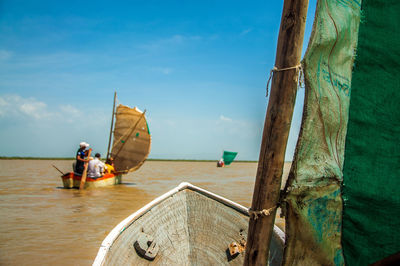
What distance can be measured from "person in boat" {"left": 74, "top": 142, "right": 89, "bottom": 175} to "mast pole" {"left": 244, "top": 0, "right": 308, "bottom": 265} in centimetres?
1069

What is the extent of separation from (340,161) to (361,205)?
0.24 m

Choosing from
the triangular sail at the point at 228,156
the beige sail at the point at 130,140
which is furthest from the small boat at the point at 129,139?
the triangular sail at the point at 228,156

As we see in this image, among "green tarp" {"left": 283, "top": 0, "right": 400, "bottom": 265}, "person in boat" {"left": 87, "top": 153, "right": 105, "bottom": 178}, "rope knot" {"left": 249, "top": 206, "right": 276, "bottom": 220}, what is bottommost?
"person in boat" {"left": 87, "top": 153, "right": 105, "bottom": 178}

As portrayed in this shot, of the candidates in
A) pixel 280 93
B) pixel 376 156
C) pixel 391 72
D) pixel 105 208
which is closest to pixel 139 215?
pixel 280 93

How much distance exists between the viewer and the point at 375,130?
67.1 inches

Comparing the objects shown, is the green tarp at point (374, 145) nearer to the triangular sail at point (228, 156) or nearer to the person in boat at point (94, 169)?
the person in boat at point (94, 169)

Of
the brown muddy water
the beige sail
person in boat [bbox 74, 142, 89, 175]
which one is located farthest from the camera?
the beige sail

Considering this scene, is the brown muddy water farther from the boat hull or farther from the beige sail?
the beige sail

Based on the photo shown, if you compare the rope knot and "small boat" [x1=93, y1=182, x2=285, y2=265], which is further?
"small boat" [x1=93, y1=182, x2=285, y2=265]

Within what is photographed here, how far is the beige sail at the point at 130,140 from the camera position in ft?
50.6

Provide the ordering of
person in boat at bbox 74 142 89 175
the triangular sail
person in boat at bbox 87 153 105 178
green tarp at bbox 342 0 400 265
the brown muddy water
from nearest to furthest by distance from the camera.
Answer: green tarp at bbox 342 0 400 265
the brown muddy water
person in boat at bbox 74 142 89 175
person in boat at bbox 87 153 105 178
the triangular sail

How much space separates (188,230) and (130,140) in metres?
12.9

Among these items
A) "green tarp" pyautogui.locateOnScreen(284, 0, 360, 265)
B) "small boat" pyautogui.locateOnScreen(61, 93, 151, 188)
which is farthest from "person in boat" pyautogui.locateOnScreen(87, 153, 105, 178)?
"green tarp" pyautogui.locateOnScreen(284, 0, 360, 265)

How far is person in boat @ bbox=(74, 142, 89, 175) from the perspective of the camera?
11.6 metres
